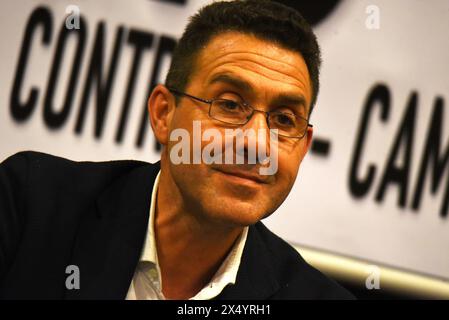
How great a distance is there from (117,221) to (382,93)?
1.13 metres

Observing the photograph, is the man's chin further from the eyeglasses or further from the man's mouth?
the eyeglasses

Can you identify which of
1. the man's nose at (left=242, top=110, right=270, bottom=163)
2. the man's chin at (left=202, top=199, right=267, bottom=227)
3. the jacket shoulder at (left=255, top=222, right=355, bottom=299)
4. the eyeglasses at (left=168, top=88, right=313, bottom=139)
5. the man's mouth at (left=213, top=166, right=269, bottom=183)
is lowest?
the jacket shoulder at (left=255, top=222, right=355, bottom=299)

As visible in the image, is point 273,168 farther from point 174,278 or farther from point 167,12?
point 167,12

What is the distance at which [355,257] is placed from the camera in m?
1.98

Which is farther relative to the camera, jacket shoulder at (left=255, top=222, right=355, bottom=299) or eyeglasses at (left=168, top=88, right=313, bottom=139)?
jacket shoulder at (left=255, top=222, right=355, bottom=299)

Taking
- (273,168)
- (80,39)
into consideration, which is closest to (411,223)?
(273,168)

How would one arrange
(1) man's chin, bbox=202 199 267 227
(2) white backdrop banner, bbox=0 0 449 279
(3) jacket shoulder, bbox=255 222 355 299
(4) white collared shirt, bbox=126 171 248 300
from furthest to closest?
(2) white backdrop banner, bbox=0 0 449 279, (3) jacket shoulder, bbox=255 222 355 299, (4) white collared shirt, bbox=126 171 248 300, (1) man's chin, bbox=202 199 267 227

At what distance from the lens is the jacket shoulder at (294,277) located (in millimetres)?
1374

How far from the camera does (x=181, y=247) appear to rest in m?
1.29

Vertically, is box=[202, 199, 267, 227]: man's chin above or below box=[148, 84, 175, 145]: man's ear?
Result: below

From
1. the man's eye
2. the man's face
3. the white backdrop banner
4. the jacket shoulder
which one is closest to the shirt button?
the man's face

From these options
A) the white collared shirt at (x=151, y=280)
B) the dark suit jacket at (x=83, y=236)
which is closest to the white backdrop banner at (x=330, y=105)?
the dark suit jacket at (x=83, y=236)

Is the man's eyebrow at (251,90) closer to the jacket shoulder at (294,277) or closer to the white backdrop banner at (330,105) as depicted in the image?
the jacket shoulder at (294,277)

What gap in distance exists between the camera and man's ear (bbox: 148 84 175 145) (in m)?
1.31
